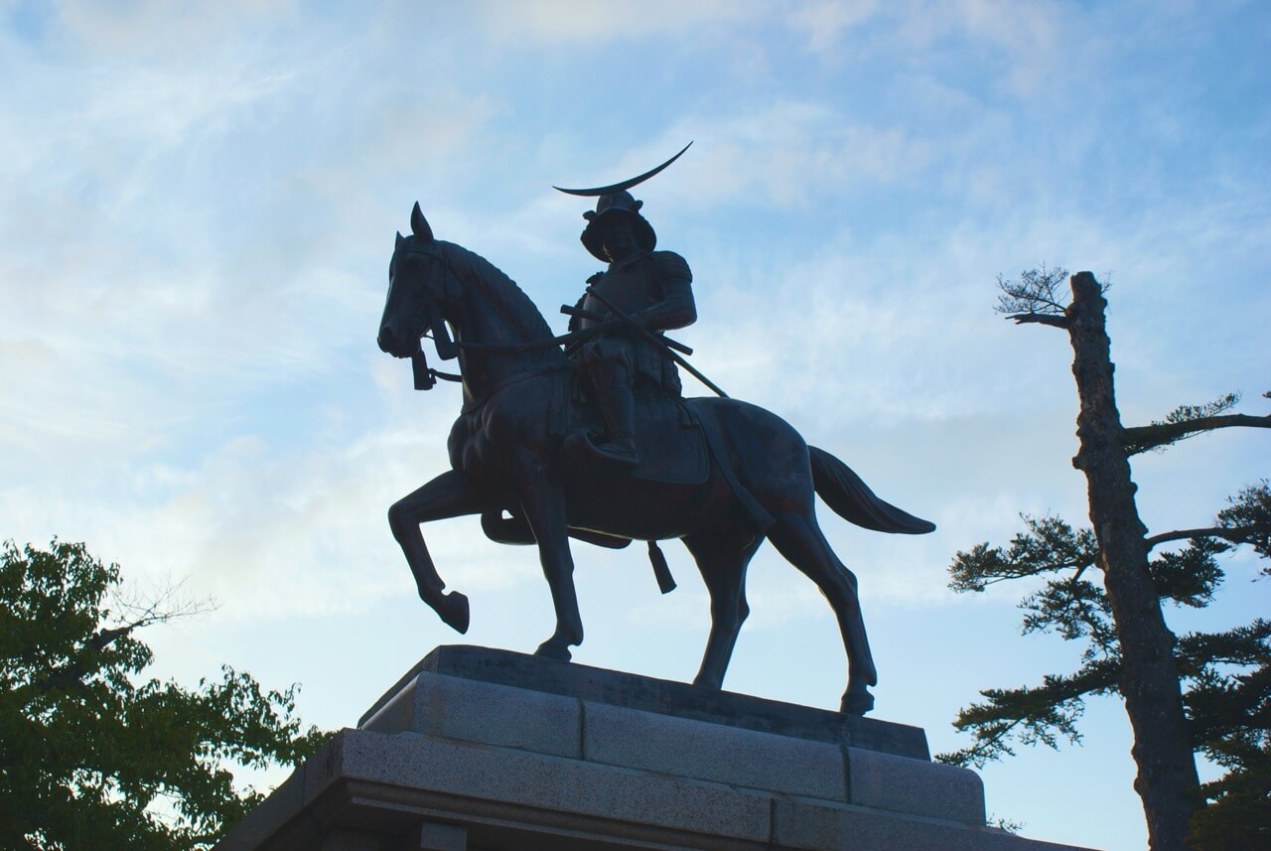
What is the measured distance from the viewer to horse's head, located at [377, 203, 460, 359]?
7.83m

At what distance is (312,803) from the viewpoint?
20.3ft

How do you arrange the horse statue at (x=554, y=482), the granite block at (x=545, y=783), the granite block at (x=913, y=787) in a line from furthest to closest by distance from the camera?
the horse statue at (x=554, y=482), the granite block at (x=913, y=787), the granite block at (x=545, y=783)

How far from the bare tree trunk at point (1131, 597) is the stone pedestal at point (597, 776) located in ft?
31.7

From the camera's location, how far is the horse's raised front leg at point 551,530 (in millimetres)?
7508

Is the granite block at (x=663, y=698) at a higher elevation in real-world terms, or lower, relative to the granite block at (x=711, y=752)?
higher

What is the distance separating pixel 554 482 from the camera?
25.4ft

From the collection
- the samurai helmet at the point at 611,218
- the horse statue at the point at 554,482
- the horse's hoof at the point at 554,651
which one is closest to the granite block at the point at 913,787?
the horse statue at the point at 554,482

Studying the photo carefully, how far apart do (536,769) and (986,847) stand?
2200mm

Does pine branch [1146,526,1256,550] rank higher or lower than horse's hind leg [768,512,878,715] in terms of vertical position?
higher

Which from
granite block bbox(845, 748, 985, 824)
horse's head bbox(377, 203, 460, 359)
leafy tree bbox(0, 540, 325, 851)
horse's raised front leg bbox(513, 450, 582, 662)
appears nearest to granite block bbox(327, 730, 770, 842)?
granite block bbox(845, 748, 985, 824)

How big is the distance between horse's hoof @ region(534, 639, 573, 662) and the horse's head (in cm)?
160

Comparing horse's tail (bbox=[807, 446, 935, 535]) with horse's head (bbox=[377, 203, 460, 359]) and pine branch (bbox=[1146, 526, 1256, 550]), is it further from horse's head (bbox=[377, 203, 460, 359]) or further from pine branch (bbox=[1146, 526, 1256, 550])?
pine branch (bbox=[1146, 526, 1256, 550])

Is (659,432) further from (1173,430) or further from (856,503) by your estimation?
(1173,430)

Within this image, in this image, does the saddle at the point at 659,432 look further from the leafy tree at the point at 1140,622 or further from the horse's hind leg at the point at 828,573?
the leafy tree at the point at 1140,622
